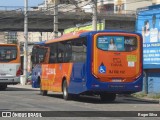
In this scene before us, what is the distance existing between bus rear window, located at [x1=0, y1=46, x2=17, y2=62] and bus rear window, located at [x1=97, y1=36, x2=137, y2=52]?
14336mm

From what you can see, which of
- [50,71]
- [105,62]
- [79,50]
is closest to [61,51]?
[79,50]

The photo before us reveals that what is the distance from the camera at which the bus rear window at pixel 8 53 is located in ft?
118

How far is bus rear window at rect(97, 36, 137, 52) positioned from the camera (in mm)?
23031

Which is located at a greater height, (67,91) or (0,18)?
(0,18)

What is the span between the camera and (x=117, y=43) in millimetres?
23203

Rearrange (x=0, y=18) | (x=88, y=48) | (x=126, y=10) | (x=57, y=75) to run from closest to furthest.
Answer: (x=88, y=48)
(x=57, y=75)
(x=0, y=18)
(x=126, y=10)

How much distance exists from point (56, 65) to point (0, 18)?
4587 centimetres

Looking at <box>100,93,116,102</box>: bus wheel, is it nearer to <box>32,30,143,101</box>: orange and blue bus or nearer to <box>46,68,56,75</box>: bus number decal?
<box>32,30,143,101</box>: orange and blue bus

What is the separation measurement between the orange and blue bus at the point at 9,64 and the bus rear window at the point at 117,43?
561 inches

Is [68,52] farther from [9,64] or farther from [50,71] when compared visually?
[9,64]

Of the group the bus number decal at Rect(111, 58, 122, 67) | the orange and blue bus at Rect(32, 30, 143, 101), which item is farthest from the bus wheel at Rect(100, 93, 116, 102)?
the bus number decal at Rect(111, 58, 122, 67)

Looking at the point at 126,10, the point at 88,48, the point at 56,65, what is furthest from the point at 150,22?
the point at 126,10

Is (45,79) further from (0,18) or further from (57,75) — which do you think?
(0,18)

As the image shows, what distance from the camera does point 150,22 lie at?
31.1m
